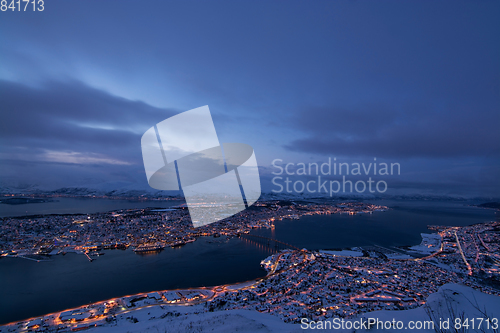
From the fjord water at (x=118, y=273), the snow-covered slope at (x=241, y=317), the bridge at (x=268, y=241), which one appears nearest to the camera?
the snow-covered slope at (x=241, y=317)

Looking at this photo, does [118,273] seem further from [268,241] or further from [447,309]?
[447,309]

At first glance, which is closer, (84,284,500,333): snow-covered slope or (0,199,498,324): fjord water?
(84,284,500,333): snow-covered slope

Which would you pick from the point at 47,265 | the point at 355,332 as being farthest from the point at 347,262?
the point at 47,265

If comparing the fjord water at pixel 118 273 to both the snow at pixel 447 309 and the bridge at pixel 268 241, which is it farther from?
the snow at pixel 447 309

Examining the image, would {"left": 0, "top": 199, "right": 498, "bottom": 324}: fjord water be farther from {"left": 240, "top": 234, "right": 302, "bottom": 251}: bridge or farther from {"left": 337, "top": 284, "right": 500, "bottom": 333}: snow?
{"left": 337, "top": 284, "right": 500, "bottom": 333}: snow

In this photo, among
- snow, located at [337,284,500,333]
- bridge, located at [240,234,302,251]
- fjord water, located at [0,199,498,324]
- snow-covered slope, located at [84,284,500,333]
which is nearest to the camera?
snow-covered slope, located at [84,284,500,333]

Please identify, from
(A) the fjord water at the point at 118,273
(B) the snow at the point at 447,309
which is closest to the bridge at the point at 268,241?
(A) the fjord water at the point at 118,273

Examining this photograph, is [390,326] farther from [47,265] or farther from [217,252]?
[47,265]

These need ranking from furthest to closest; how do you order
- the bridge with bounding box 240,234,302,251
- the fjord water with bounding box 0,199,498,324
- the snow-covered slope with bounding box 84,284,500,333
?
the bridge with bounding box 240,234,302,251
the fjord water with bounding box 0,199,498,324
the snow-covered slope with bounding box 84,284,500,333

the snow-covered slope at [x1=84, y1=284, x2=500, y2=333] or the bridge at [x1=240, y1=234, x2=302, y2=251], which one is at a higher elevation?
the snow-covered slope at [x1=84, y1=284, x2=500, y2=333]

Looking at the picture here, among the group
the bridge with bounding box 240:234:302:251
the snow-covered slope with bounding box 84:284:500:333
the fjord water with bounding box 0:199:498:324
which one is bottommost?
the bridge with bounding box 240:234:302:251

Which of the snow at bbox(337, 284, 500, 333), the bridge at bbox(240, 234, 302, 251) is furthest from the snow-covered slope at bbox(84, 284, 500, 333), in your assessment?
the bridge at bbox(240, 234, 302, 251)
